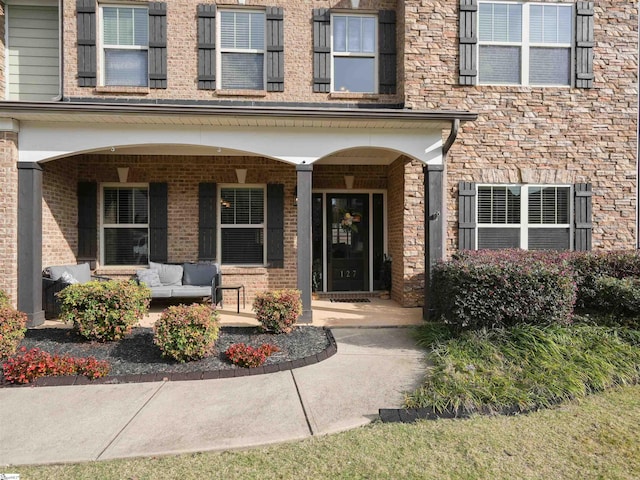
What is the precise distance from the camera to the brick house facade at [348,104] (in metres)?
7.29

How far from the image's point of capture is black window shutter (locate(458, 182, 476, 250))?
7211 mm

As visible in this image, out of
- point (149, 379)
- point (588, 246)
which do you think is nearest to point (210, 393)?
point (149, 379)

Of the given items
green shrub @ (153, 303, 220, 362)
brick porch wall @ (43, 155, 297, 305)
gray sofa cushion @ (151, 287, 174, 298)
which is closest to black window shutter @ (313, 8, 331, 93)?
brick porch wall @ (43, 155, 297, 305)

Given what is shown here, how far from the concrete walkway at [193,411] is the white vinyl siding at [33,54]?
6.61m

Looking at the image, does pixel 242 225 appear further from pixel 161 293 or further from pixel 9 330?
pixel 9 330

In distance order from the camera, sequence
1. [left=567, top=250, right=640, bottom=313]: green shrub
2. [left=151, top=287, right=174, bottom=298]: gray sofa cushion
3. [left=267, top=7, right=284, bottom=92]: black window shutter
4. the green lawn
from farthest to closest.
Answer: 1. [left=267, top=7, right=284, bottom=92]: black window shutter
2. [left=151, top=287, right=174, bottom=298]: gray sofa cushion
3. [left=567, top=250, right=640, bottom=313]: green shrub
4. the green lawn

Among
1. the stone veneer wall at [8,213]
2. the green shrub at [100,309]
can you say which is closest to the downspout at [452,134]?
the green shrub at [100,309]

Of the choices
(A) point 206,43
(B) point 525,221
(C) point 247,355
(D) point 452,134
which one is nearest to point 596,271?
(B) point 525,221

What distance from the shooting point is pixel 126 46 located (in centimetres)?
760

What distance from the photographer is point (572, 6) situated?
7.39 metres

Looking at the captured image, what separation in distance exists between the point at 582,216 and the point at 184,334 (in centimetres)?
734

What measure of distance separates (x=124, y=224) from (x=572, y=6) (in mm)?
9807

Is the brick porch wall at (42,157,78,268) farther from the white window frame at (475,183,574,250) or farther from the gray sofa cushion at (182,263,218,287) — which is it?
the white window frame at (475,183,574,250)

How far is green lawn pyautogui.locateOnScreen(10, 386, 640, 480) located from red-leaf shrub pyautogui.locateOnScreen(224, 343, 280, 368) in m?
1.56
